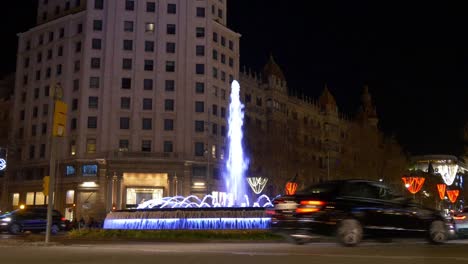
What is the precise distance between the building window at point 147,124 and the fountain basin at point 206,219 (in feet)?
145

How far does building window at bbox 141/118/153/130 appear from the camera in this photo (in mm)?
70500

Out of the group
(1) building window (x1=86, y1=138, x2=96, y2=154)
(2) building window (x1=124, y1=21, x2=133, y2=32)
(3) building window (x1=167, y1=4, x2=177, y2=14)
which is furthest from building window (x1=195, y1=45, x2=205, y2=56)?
(1) building window (x1=86, y1=138, x2=96, y2=154)

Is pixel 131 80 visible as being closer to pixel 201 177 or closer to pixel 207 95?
pixel 207 95

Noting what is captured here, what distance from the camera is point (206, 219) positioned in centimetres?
2562

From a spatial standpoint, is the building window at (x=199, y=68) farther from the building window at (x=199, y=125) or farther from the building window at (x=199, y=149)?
the building window at (x=199, y=149)

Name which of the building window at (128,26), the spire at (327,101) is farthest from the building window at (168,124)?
the spire at (327,101)

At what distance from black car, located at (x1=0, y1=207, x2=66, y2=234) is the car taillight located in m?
22.1

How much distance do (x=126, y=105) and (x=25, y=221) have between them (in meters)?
39.3

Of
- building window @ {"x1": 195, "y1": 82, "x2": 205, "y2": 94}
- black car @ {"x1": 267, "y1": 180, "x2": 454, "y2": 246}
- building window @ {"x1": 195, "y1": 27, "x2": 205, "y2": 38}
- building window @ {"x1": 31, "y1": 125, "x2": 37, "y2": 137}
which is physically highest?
building window @ {"x1": 195, "y1": 27, "x2": 205, "y2": 38}

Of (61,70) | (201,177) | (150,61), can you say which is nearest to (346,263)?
(201,177)

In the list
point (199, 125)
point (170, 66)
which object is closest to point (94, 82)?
point (170, 66)

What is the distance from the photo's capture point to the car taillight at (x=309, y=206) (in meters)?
13.0

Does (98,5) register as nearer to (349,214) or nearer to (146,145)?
(146,145)

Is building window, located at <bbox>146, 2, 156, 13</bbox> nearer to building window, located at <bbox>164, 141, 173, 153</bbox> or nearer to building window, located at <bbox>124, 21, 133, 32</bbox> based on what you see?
building window, located at <bbox>124, 21, 133, 32</bbox>
